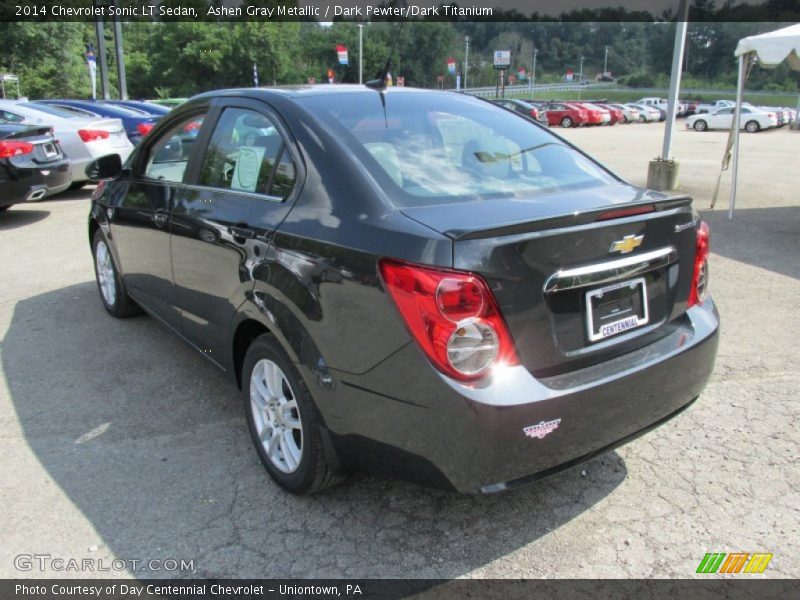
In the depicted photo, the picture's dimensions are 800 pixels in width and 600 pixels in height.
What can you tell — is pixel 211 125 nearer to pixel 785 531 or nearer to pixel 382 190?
pixel 382 190

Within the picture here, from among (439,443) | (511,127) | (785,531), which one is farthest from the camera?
(511,127)

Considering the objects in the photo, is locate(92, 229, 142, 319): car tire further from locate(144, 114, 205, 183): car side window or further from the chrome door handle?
the chrome door handle

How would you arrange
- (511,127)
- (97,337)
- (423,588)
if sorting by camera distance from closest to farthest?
1. (423,588)
2. (511,127)
3. (97,337)

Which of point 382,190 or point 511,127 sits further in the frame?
point 511,127

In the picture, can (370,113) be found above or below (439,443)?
above

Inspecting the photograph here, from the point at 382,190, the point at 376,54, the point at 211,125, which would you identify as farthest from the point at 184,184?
the point at 376,54

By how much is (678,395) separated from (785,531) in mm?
698

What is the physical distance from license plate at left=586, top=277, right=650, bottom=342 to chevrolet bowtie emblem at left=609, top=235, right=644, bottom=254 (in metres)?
0.13

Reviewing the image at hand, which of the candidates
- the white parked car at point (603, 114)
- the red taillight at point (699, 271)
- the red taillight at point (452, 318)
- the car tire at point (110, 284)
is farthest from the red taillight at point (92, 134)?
the white parked car at point (603, 114)

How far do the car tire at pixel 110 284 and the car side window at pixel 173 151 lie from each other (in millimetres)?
1024

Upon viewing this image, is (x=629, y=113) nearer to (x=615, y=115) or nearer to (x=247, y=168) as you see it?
(x=615, y=115)

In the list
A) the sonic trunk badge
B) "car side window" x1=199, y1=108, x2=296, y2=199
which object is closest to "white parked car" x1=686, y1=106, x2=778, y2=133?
"car side window" x1=199, y1=108, x2=296, y2=199

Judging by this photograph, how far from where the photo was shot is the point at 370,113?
3055 mm

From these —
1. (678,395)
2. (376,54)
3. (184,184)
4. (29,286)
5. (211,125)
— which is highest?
(376,54)
